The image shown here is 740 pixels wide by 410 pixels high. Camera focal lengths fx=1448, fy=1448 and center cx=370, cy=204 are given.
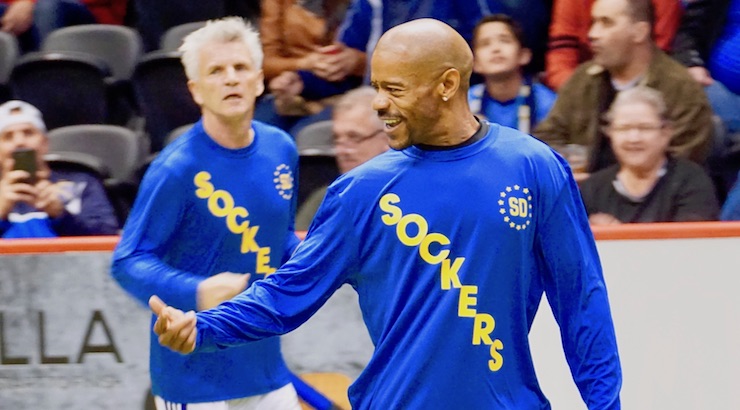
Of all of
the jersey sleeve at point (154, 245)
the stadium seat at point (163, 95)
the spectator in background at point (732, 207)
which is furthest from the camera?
the stadium seat at point (163, 95)

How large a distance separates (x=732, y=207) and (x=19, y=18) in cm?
447

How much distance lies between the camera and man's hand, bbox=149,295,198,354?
3.45 meters

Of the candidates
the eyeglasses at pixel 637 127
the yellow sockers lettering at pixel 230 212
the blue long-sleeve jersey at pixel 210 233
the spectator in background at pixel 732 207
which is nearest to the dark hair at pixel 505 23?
the eyeglasses at pixel 637 127

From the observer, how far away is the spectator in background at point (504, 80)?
22.5ft

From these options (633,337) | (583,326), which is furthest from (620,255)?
(583,326)

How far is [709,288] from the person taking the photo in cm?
568

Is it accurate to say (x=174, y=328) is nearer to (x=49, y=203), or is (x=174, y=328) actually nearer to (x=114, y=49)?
(x=49, y=203)

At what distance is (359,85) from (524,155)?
3966 mm

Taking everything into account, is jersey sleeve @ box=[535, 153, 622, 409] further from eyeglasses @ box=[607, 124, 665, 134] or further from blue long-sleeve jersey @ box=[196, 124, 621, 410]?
eyeglasses @ box=[607, 124, 665, 134]

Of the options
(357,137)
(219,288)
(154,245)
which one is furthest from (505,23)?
(219,288)

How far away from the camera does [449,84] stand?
3.53 m

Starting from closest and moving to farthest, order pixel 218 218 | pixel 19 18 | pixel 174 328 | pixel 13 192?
pixel 174 328 → pixel 218 218 → pixel 13 192 → pixel 19 18

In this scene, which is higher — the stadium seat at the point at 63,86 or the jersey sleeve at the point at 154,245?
the jersey sleeve at the point at 154,245

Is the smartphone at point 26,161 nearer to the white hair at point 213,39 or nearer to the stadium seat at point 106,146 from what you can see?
the stadium seat at point 106,146
